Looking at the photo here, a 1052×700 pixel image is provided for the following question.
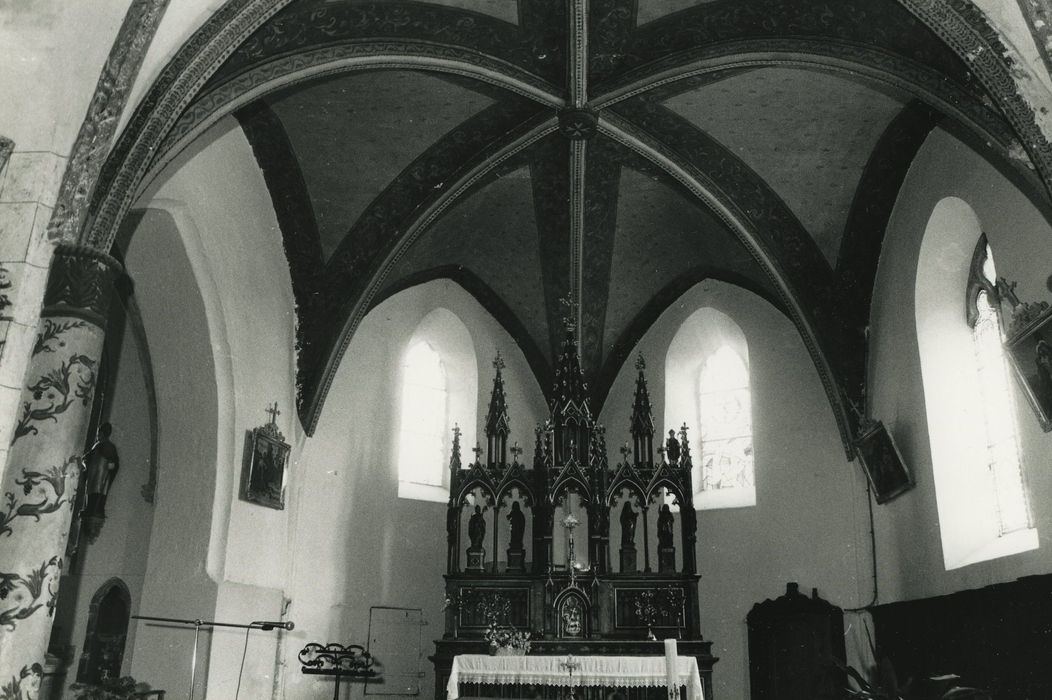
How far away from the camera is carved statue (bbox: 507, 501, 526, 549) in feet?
39.1

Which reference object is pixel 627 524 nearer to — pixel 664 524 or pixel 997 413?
pixel 664 524

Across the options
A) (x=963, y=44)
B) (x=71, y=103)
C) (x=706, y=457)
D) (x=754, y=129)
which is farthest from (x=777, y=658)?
(x=71, y=103)

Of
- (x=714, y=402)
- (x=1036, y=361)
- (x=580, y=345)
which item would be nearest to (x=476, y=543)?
(x=580, y=345)

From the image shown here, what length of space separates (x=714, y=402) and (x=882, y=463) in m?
3.03

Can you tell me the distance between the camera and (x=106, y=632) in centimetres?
1155

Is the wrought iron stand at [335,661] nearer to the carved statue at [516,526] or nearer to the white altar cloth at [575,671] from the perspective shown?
the white altar cloth at [575,671]

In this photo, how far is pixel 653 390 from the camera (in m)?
14.2

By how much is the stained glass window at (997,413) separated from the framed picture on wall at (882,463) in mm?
1103

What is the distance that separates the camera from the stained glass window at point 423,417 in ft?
44.2

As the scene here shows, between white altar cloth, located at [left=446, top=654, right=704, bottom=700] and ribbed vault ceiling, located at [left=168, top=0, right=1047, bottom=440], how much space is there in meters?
3.76

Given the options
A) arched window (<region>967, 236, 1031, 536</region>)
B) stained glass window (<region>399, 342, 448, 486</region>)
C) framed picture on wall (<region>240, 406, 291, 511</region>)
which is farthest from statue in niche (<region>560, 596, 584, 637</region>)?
arched window (<region>967, 236, 1031, 536</region>)

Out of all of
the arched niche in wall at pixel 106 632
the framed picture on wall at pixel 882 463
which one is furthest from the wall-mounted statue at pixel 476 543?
the framed picture on wall at pixel 882 463

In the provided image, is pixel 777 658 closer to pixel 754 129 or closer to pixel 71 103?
pixel 754 129

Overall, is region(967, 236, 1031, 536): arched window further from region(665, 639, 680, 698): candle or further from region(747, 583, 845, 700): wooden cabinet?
region(665, 639, 680, 698): candle
